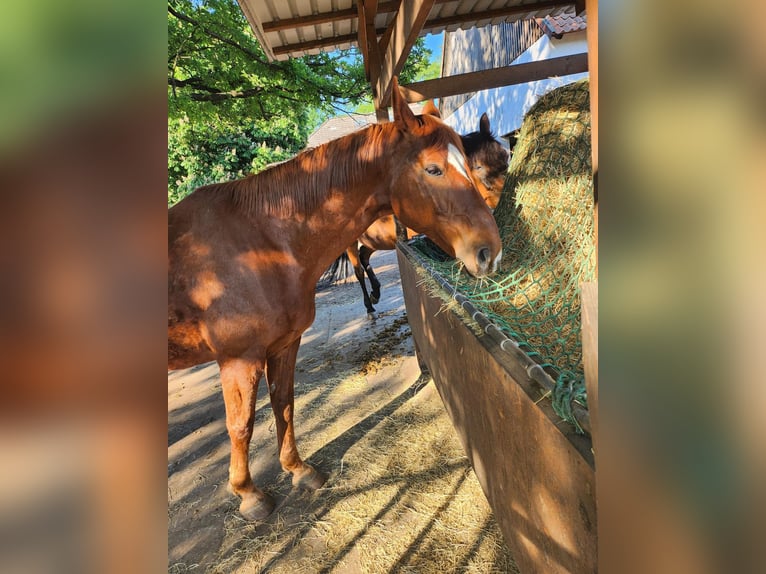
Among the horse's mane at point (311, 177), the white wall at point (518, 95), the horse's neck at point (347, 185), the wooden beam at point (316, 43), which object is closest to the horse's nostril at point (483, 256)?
the horse's neck at point (347, 185)

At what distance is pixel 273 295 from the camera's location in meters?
2.28

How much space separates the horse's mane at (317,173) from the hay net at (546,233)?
0.78 m

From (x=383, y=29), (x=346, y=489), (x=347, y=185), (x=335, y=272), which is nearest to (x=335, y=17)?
(x=383, y=29)

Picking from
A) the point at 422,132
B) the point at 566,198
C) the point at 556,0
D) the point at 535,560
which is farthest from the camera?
the point at 556,0

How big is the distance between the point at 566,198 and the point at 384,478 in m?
2.22

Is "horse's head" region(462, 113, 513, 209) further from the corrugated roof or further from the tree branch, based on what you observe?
the tree branch

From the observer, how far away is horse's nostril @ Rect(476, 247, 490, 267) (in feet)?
6.88

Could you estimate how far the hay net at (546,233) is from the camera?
2.02 m

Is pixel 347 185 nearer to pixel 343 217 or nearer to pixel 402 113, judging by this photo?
pixel 343 217

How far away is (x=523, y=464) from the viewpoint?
4.41 ft
